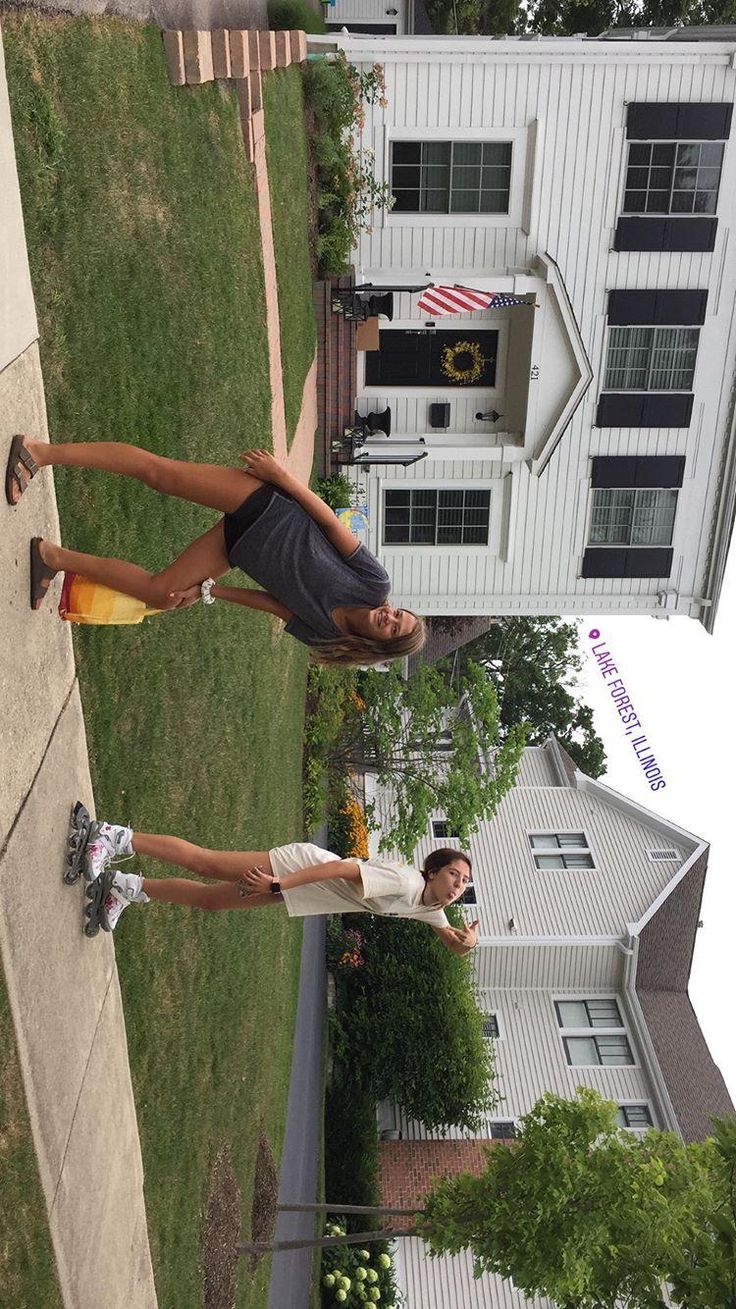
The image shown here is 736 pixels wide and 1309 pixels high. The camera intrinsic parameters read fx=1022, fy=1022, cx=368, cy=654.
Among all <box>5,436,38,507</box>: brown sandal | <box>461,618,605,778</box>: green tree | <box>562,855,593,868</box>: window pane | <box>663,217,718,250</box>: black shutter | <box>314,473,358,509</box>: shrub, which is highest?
<box>663,217,718,250</box>: black shutter

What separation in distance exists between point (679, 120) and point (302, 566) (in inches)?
596

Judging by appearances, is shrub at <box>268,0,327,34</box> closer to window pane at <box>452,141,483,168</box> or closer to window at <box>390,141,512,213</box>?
window at <box>390,141,512,213</box>

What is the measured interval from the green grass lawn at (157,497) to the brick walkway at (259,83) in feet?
1.07

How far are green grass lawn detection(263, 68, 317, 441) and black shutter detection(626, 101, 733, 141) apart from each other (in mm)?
5507

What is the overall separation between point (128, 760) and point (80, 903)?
1615 millimetres

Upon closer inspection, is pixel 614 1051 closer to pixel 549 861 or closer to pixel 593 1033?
pixel 593 1033

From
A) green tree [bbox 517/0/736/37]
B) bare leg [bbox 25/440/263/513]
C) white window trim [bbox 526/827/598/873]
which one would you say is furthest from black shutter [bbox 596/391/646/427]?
green tree [bbox 517/0/736/37]

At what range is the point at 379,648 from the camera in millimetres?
5586

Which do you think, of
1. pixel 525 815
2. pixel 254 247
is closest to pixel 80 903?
pixel 254 247

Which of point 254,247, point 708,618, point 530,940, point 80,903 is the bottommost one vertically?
point 530,940

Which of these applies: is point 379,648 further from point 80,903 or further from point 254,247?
point 254,247

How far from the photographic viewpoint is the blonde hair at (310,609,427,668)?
5562 mm

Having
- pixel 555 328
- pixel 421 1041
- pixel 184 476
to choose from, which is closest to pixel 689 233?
pixel 555 328

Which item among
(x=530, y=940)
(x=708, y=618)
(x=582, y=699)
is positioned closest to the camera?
(x=708, y=618)
